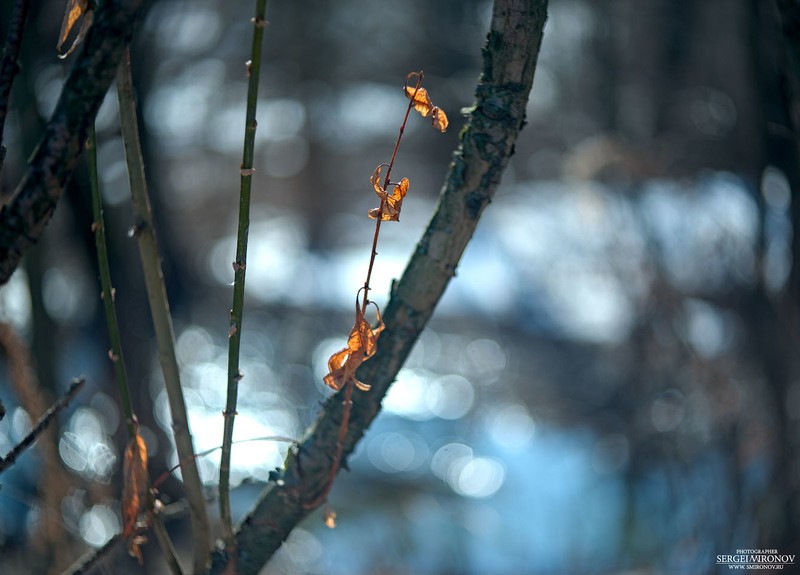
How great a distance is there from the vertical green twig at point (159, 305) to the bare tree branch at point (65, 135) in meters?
0.09

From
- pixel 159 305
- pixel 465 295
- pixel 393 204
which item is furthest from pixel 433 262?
pixel 465 295

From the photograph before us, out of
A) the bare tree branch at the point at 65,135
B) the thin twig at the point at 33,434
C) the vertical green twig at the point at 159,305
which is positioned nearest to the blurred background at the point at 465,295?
the vertical green twig at the point at 159,305

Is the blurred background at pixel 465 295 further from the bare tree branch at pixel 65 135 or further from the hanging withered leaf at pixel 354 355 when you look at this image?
the bare tree branch at pixel 65 135

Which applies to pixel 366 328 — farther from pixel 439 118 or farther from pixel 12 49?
pixel 12 49

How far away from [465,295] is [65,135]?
11.0 ft

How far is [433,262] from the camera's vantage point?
595mm

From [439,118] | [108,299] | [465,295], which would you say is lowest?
[108,299]

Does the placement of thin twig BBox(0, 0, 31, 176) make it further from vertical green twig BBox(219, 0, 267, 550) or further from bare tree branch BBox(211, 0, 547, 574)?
bare tree branch BBox(211, 0, 547, 574)

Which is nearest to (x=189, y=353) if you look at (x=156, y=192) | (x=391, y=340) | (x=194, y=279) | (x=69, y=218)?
(x=194, y=279)

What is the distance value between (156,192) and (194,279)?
1.18m

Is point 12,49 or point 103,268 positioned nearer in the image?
point 12,49

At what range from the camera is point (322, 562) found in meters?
2.13

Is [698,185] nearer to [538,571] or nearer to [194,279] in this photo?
[538,571]

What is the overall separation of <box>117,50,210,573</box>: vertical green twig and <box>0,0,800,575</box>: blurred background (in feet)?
0.26
